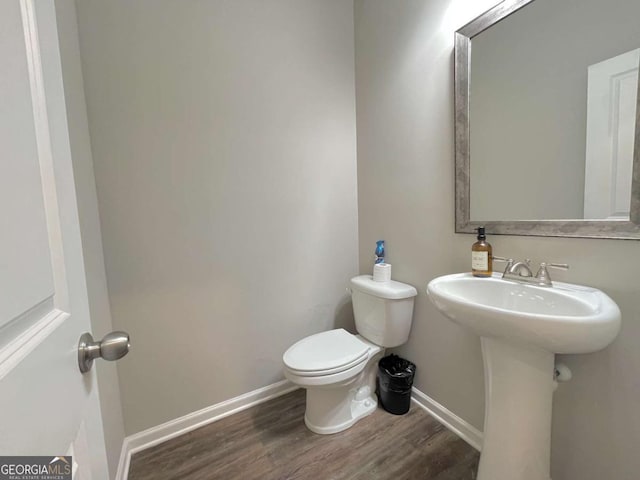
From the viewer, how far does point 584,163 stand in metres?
0.94

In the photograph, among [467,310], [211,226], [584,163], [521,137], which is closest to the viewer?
[467,310]

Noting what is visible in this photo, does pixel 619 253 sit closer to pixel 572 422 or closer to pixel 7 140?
pixel 572 422

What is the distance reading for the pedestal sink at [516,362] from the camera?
0.78 metres

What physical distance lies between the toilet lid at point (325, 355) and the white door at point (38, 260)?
0.88 metres

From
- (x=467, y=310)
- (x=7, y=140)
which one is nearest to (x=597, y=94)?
(x=467, y=310)

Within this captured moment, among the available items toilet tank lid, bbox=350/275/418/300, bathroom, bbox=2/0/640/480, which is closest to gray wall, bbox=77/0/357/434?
bathroom, bbox=2/0/640/480

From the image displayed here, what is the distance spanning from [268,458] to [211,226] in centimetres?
120

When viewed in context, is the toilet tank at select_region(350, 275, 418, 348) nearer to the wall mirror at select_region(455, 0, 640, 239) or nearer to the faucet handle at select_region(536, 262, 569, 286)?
the wall mirror at select_region(455, 0, 640, 239)

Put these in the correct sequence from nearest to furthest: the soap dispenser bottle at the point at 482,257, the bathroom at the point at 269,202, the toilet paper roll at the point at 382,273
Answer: the bathroom at the point at 269,202
the soap dispenser bottle at the point at 482,257
the toilet paper roll at the point at 382,273

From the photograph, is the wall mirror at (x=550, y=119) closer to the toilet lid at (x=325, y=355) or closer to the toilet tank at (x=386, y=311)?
the toilet tank at (x=386, y=311)

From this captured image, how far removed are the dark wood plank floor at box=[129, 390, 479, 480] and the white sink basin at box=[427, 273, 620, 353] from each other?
2.66 ft

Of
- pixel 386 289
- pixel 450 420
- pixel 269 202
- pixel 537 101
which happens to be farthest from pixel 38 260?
pixel 450 420

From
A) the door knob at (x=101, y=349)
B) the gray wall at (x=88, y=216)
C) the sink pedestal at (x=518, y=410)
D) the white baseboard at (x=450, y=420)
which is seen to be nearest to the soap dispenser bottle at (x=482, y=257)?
the sink pedestal at (x=518, y=410)

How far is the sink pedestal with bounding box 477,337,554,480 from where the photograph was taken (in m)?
0.89
